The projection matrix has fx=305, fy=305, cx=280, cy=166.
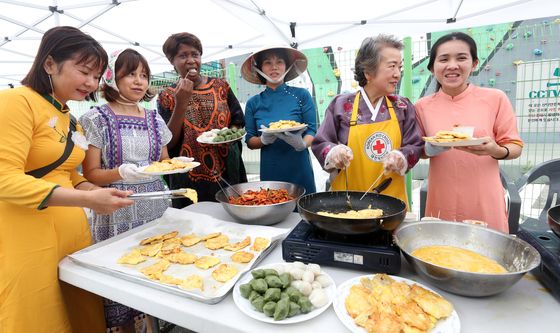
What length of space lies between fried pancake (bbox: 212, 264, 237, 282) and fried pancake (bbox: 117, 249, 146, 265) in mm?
466

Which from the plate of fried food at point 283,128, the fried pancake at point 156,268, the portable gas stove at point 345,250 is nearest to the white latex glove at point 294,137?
the plate of fried food at point 283,128

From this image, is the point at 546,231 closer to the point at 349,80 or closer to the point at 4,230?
the point at 4,230

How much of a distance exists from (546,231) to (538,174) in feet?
7.66

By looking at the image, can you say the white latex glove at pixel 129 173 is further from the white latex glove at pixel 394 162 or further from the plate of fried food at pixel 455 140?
the plate of fried food at pixel 455 140

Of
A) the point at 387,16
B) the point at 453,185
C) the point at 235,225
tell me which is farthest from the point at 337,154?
the point at 387,16

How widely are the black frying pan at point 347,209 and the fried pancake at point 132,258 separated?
0.89 meters

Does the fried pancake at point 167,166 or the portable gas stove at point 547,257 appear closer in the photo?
the portable gas stove at point 547,257

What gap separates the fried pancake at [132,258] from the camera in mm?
1596

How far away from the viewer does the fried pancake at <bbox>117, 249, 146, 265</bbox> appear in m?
1.60

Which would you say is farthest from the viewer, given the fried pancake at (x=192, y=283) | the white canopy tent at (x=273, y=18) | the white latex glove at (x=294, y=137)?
the white canopy tent at (x=273, y=18)

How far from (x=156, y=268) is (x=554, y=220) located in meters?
1.76

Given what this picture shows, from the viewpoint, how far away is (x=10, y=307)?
62.4 inches

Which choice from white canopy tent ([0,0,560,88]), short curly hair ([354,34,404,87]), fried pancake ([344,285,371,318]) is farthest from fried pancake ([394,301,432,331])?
white canopy tent ([0,0,560,88])

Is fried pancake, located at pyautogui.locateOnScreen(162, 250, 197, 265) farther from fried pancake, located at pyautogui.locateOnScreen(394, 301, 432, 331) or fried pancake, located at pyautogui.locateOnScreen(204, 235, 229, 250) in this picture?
fried pancake, located at pyautogui.locateOnScreen(394, 301, 432, 331)
